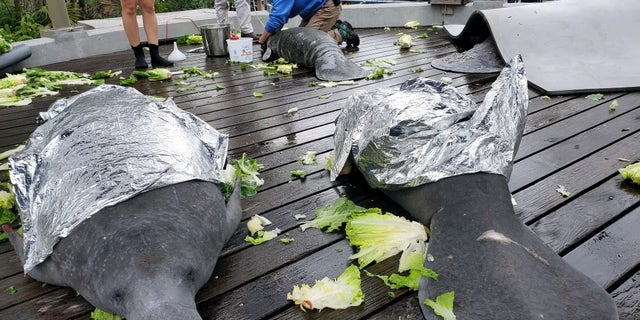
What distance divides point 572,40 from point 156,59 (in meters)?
5.82

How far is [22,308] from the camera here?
228 centimetres

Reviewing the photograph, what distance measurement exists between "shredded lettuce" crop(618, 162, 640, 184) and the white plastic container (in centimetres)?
542

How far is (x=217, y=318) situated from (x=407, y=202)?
1278 mm

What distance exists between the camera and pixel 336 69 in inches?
248

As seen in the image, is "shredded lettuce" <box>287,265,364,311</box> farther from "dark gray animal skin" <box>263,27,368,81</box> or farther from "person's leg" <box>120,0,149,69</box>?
"person's leg" <box>120,0,149,69</box>

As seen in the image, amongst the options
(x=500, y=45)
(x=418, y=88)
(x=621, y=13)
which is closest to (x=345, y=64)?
(x=500, y=45)

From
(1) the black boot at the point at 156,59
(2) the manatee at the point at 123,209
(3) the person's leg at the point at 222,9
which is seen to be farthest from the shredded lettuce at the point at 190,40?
(2) the manatee at the point at 123,209

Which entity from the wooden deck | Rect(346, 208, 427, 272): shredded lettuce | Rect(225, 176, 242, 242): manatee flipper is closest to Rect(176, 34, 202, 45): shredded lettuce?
the wooden deck

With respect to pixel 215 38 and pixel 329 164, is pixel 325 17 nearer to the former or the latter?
pixel 215 38

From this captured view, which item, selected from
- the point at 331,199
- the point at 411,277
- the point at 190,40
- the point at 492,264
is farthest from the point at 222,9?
the point at 492,264

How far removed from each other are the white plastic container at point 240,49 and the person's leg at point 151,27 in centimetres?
96

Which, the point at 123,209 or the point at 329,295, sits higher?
the point at 123,209

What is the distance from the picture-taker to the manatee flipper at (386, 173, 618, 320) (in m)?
1.91

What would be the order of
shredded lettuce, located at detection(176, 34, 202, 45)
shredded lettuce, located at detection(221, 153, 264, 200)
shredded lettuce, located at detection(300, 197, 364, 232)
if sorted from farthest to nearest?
1. shredded lettuce, located at detection(176, 34, 202, 45)
2. shredded lettuce, located at detection(221, 153, 264, 200)
3. shredded lettuce, located at detection(300, 197, 364, 232)
